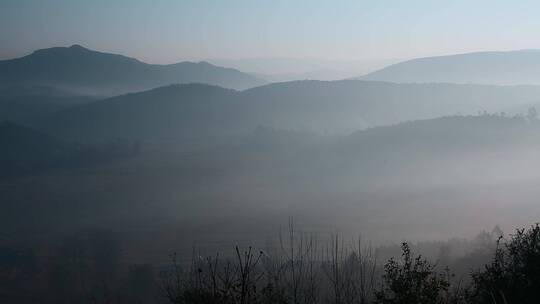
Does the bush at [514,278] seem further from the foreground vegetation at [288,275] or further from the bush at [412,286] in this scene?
the bush at [412,286]

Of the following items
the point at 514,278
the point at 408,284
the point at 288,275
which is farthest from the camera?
the point at 288,275

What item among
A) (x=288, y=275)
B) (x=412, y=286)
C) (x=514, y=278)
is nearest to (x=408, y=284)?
(x=412, y=286)

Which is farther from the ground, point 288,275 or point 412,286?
point 412,286

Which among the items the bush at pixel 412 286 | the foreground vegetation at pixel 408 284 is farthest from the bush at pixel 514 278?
the bush at pixel 412 286

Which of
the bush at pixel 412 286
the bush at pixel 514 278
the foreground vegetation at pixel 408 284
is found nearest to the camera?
the foreground vegetation at pixel 408 284

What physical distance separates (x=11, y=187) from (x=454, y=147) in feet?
469

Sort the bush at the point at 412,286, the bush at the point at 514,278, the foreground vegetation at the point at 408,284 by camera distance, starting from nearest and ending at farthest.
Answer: the foreground vegetation at the point at 408,284 → the bush at the point at 412,286 → the bush at the point at 514,278

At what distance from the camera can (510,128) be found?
182m

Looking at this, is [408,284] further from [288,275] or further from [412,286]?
[288,275]

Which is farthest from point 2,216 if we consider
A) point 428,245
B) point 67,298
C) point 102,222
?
point 428,245

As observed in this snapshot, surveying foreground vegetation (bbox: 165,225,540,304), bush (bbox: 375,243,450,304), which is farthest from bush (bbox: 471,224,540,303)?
bush (bbox: 375,243,450,304)

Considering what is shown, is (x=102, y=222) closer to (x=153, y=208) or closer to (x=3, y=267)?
(x=153, y=208)

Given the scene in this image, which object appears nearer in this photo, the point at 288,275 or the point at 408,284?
the point at 408,284

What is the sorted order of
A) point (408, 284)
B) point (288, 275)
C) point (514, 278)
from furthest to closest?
point (288, 275) < point (514, 278) < point (408, 284)
